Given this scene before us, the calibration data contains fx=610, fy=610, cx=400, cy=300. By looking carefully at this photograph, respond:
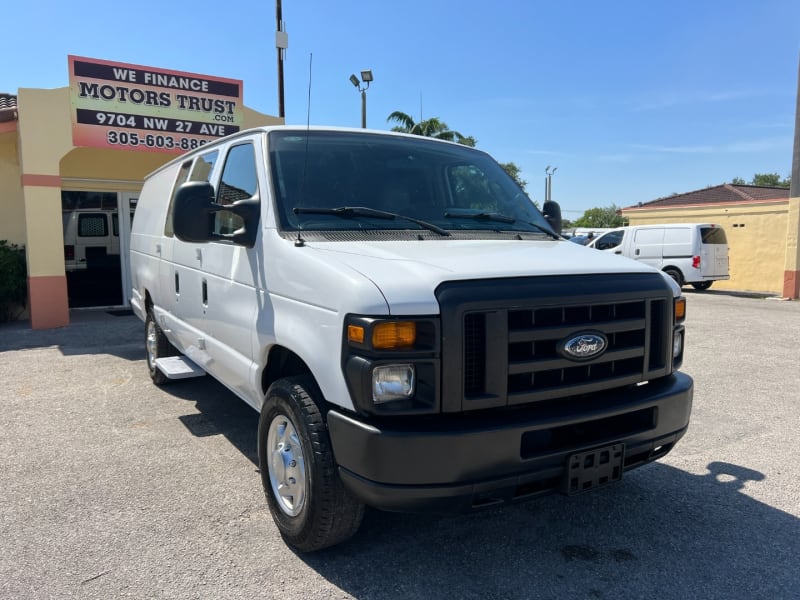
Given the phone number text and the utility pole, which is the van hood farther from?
the utility pole

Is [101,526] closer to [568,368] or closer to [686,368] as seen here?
[568,368]

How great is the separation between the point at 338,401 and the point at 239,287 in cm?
138

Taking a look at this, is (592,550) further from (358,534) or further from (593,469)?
(358,534)

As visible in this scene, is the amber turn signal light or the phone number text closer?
the amber turn signal light

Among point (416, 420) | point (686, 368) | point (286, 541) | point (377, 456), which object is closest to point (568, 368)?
point (416, 420)

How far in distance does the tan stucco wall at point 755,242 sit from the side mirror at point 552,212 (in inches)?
707

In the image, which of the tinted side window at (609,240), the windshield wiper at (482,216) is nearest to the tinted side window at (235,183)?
the windshield wiper at (482,216)

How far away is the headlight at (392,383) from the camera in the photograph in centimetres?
244

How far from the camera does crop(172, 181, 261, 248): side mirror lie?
3.26 meters

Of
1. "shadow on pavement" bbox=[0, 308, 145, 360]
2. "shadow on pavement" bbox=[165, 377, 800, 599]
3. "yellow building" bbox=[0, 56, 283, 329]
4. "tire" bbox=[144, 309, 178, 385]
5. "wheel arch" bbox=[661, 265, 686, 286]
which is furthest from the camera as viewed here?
"wheel arch" bbox=[661, 265, 686, 286]

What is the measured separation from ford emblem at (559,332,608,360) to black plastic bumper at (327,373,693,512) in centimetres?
24

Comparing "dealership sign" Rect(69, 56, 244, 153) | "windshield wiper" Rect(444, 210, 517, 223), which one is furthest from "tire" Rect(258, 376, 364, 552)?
"dealership sign" Rect(69, 56, 244, 153)

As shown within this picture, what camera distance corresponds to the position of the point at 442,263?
2738mm

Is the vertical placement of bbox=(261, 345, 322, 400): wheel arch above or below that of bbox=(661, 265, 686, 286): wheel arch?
above
